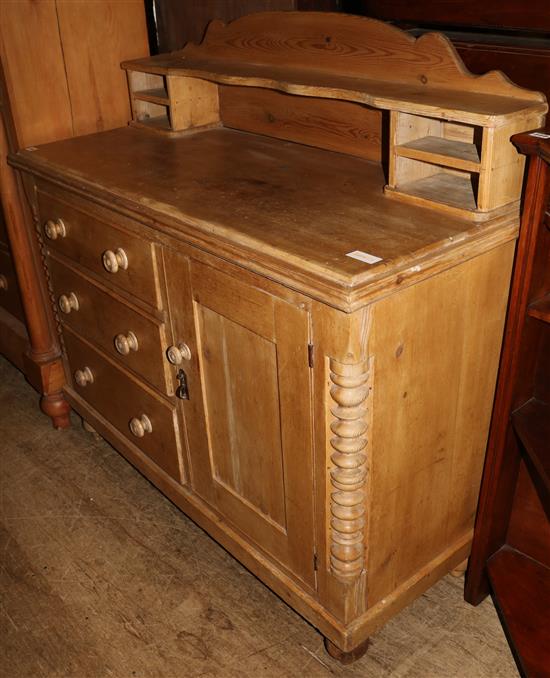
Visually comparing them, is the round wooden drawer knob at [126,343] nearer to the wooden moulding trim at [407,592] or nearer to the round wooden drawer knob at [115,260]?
the round wooden drawer knob at [115,260]

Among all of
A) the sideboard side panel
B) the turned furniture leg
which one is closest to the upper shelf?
the sideboard side panel

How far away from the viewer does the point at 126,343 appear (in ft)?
6.49

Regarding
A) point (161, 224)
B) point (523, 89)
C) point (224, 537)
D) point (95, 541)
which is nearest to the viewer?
point (523, 89)

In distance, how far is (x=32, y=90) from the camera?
86.7 inches

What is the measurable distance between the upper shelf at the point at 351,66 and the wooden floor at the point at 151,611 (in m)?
1.21

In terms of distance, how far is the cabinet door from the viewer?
1.48 m

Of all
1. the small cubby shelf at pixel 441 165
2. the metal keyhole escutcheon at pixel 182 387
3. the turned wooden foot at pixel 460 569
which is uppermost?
the small cubby shelf at pixel 441 165

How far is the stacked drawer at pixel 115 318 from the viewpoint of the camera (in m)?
1.84

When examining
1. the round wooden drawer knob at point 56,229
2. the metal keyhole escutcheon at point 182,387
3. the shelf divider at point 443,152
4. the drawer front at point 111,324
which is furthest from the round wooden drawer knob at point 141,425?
the shelf divider at point 443,152

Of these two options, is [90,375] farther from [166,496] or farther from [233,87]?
[233,87]

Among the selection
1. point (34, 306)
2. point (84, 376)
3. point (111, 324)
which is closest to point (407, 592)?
point (111, 324)

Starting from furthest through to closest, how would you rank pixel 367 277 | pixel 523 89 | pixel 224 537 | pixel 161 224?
pixel 224 537 < pixel 161 224 < pixel 523 89 < pixel 367 277

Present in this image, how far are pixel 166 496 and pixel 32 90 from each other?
1253 mm

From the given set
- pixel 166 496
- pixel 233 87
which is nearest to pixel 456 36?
pixel 233 87
